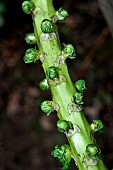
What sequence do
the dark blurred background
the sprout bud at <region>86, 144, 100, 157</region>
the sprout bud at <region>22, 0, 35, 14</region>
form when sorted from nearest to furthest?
the sprout bud at <region>86, 144, 100, 157</region>
the sprout bud at <region>22, 0, 35, 14</region>
the dark blurred background

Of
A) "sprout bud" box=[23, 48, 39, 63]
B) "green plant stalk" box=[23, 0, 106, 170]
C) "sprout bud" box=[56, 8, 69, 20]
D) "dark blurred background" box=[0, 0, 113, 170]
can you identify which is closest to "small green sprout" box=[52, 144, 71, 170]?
"green plant stalk" box=[23, 0, 106, 170]

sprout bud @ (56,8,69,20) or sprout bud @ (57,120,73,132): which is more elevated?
sprout bud @ (56,8,69,20)

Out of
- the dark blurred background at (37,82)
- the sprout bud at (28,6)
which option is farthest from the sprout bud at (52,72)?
the dark blurred background at (37,82)

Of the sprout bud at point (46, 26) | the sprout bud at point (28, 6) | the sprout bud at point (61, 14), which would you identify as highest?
the sprout bud at point (28, 6)

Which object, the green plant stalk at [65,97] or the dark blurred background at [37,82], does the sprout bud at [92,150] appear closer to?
the green plant stalk at [65,97]

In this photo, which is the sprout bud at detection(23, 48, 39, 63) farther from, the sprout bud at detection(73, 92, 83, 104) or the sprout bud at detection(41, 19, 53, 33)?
the sprout bud at detection(73, 92, 83, 104)

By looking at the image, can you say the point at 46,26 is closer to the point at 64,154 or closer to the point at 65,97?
the point at 65,97

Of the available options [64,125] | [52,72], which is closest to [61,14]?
[52,72]
